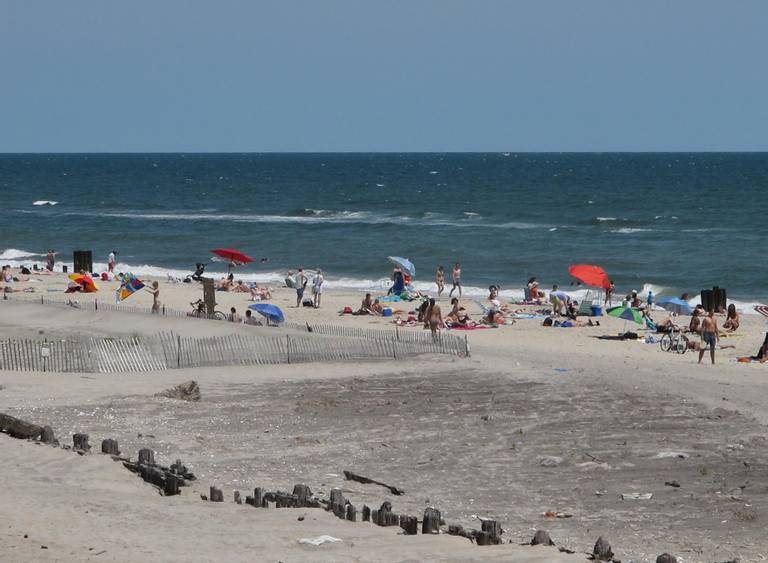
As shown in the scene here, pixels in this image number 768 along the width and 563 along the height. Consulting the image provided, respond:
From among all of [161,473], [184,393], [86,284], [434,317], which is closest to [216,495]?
[161,473]

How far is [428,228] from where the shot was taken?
237ft

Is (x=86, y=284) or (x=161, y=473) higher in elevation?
(x=86, y=284)

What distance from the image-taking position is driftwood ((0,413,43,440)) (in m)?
16.9

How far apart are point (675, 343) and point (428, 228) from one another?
44.3 m

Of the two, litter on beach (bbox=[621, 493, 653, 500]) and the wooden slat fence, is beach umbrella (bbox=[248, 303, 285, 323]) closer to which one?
the wooden slat fence

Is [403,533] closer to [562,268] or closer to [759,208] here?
[562,268]

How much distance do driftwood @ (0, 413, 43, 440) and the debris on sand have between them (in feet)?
14.1

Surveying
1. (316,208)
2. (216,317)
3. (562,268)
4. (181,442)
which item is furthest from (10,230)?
(181,442)

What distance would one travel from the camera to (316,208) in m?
90.2

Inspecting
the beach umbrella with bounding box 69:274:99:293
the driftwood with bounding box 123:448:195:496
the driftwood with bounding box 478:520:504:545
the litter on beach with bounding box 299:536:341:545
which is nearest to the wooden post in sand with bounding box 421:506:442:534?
the driftwood with bounding box 478:520:504:545

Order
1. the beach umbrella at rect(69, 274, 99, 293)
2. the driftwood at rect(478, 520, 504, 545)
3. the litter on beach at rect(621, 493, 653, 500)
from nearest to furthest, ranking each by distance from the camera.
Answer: the driftwood at rect(478, 520, 504, 545)
the litter on beach at rect(621, 493, 653, 500)
the beach umbrella at rect(69, 274, 99, 293)

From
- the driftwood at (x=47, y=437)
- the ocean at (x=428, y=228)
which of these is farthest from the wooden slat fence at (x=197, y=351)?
the ocean at (x=428, y=228)

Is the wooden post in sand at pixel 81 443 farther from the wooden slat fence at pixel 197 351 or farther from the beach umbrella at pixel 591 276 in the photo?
the beach umbrella at pixel 591 276

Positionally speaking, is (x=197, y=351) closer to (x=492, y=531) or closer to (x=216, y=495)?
(x=216, y=495)
